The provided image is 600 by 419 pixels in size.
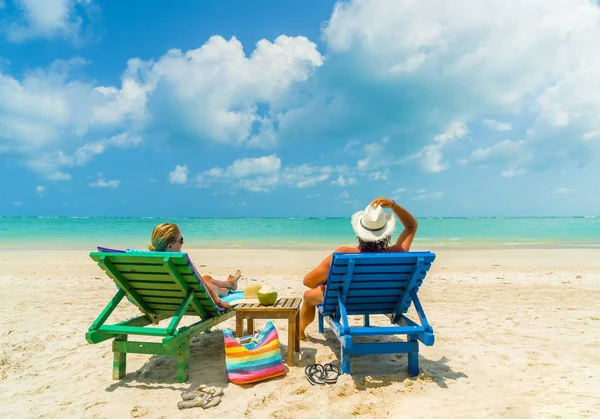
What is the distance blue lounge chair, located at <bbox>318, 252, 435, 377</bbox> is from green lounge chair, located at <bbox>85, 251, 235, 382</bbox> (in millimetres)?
1305

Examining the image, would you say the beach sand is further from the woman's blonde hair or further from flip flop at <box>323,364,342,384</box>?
the woman's blonde hair

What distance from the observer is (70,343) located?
5328mm

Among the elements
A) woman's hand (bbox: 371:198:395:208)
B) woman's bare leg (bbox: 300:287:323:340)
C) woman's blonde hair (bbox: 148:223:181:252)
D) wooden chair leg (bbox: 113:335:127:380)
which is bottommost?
wooden chair leg (bbox: 113:335:127:380)

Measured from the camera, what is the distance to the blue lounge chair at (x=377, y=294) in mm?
3855

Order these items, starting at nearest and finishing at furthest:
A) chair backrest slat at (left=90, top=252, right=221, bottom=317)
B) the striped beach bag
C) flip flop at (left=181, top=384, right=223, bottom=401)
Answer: flip flop at (left=181, top=384, right=223, bottom=401)
chair backrest slat at (left=90, top=252, right=221, bottom=317)
the striped beach bag

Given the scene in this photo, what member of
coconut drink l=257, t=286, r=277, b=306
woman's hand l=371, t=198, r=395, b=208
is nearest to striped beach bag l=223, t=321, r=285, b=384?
coconut drink l=257, t=286, r=277, b=306

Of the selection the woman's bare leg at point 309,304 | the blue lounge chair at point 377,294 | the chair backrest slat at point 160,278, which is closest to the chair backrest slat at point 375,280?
the blue lounge chair at point 377,294

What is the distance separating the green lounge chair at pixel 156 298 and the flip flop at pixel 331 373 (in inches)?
50.0

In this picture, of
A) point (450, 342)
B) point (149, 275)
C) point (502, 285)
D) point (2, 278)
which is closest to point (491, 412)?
point (450, 342)

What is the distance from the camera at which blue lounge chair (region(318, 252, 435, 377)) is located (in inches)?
152

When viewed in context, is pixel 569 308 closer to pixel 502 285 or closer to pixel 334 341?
pixel 502 285

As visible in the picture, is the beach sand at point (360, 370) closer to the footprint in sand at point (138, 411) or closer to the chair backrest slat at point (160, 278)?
the footprint in sand at point (138, 411)

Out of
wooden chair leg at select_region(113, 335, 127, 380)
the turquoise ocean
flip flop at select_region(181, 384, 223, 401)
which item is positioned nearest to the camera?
flip flop at select_region(181, 384, 223, 401)

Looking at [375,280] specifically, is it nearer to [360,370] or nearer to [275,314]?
[360,370]
